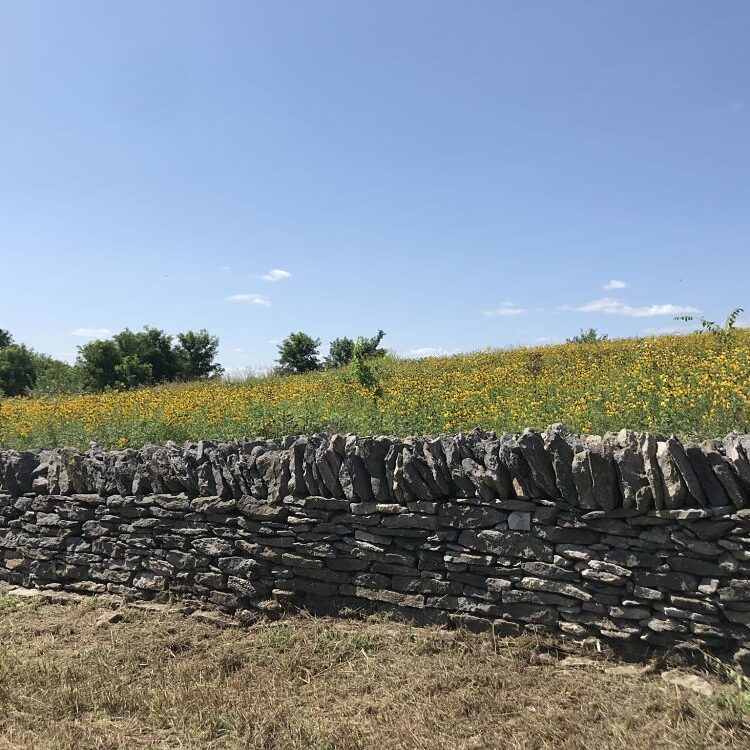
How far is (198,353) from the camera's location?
86.0 feet

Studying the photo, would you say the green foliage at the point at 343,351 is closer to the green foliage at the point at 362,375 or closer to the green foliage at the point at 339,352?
the green foliage at the point at 339,352

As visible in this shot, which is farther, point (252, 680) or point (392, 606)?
point (392, 606)

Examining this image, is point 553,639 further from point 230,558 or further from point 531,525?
point 230,558

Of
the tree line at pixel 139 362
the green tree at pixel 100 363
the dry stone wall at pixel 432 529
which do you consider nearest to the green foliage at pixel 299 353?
the tree line at pixel 139 362

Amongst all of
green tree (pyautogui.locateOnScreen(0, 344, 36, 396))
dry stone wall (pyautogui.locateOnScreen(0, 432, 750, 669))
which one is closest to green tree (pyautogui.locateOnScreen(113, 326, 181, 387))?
green tree (pyautogui.locateOnScreen(0, 344, 36, 396))

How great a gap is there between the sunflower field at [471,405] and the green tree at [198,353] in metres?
11.4

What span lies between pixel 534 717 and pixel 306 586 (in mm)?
2094

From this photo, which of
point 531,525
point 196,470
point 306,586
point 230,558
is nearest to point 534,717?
point 531,525

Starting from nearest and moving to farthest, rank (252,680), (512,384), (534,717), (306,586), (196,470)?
(534,717), (252,680), (306,586), (196,470), (512,384)

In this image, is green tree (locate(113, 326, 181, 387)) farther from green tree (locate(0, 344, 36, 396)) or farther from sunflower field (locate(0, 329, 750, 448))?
sunflower field (locate(0, 329, 750, 448))

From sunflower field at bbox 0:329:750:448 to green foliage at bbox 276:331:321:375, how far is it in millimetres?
7729

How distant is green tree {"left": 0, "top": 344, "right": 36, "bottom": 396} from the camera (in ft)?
85.7

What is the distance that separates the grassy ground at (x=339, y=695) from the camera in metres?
3.25

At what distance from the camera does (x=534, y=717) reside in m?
3.37
